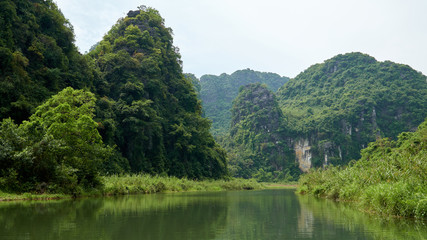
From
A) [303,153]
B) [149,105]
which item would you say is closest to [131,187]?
[149,105]

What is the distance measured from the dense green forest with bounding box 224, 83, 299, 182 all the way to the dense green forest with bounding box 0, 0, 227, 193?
34.3 meters

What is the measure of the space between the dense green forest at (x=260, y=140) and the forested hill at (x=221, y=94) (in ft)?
80.5

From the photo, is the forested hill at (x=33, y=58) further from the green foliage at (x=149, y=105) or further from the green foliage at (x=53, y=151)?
the green foliage at (x=149, y=105)

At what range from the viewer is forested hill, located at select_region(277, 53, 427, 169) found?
91688 millimetres

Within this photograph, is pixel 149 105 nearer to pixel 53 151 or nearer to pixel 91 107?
pixel 91 107

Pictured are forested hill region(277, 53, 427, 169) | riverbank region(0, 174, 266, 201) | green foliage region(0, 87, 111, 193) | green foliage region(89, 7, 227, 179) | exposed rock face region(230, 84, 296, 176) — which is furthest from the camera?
exposed rock face region(230, 84, 296, 176)

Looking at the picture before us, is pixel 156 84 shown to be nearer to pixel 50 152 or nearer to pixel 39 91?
pixel 39 91

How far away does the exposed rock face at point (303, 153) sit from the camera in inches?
3666

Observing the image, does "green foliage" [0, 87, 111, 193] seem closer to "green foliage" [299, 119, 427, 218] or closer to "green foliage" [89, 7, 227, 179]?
"green foliage" [89, 7, 227, 179]

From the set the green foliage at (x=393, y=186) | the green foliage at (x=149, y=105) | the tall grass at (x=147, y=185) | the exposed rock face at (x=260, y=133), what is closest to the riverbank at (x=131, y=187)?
the tall grass at (x=147, y=185)

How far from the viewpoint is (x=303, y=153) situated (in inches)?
3738

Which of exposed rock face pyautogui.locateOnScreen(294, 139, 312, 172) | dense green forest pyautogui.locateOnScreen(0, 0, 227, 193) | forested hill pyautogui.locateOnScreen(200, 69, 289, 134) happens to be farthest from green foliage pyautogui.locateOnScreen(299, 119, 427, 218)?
forested hill pyautogui.locateOnScreen(200, 69, 289, 134)

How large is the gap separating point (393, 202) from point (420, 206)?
3.14 ft

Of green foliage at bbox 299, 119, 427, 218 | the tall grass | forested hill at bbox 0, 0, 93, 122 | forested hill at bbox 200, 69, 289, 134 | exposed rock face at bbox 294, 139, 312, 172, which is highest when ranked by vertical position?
forested hill at bbox 200, 69, 289, 134
